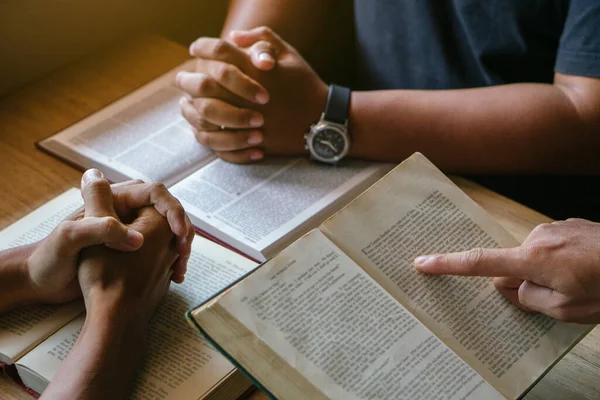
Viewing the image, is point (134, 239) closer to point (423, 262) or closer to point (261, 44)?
point (423, 262)

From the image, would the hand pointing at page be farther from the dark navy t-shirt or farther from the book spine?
the dark navy t-shirt

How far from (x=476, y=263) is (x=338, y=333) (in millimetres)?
193

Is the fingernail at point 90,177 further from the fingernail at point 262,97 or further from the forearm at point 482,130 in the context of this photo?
the forearm at point 482,130

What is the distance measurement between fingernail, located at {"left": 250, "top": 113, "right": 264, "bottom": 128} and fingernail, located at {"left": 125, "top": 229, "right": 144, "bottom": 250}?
14.8 inches

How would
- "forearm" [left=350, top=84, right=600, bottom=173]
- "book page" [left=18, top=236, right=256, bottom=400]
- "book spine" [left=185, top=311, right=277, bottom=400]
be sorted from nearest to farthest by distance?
"book spine" [left=185, top=311, right=277, bottom=400] < "book page" [left=18, top=236, right=256, bottom=400] < "forearm" [left=350, top=84, right=600, bottom=173]

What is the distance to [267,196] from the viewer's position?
3.42ft

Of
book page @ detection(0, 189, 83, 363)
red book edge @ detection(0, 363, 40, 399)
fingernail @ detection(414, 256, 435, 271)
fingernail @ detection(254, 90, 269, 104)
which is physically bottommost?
red book edge @ detection(0, 363, 40, 399)

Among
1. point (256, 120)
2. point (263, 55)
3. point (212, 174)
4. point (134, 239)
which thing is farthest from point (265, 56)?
point (134, 239)

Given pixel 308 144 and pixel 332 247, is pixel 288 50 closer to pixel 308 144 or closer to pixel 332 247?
pixel 308 144

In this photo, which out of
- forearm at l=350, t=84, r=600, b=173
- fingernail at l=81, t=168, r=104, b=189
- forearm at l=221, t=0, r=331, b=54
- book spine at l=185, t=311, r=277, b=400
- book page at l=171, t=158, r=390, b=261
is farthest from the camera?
forearm at l=221, t=0, r=331, b=54

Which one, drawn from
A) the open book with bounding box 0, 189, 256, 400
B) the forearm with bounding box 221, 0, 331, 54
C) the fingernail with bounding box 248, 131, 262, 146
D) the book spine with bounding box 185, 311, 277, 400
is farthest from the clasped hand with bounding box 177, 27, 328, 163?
the book spine with bounding box 185, 311, 277, 400

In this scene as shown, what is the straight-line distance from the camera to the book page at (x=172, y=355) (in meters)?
0.73

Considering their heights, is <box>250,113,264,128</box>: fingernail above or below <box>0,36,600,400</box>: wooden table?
above

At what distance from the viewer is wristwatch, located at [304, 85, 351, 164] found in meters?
1.11
